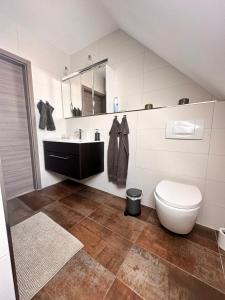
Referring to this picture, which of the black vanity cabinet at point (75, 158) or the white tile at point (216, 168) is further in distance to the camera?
the black vanity cabinet at point (75, 158)

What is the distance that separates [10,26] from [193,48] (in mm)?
2230

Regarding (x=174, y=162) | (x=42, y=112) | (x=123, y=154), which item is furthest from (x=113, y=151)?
(x=42, y=112)

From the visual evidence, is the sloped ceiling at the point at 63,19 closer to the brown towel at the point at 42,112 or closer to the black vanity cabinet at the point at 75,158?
the brown towel at the point at 42,112

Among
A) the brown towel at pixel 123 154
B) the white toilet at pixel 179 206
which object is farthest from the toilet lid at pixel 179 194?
the brown towel at pixel 123 154

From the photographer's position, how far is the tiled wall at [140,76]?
1644 mm

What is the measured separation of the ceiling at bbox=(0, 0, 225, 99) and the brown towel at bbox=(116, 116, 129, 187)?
885 millimetres

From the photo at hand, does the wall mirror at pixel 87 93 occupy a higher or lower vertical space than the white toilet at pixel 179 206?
higher

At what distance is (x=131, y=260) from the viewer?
3.37 ft

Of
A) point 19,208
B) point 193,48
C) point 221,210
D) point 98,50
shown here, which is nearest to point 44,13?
point 98,50

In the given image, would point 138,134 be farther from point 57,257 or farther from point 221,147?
point 57,257

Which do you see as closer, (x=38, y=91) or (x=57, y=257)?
(x=57, y=257)

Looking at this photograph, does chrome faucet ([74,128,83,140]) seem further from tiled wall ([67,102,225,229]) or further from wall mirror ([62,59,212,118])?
tiled wall ([67,102,225,229])

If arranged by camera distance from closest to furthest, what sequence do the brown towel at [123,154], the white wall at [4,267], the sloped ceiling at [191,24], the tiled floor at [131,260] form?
1. the white wall at [4,267]
2. the sloped ceiling at [191,24]
3. the tiled floor at [131,260]
4. the brown towel at [123,154]

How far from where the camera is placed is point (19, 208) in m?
1.69
